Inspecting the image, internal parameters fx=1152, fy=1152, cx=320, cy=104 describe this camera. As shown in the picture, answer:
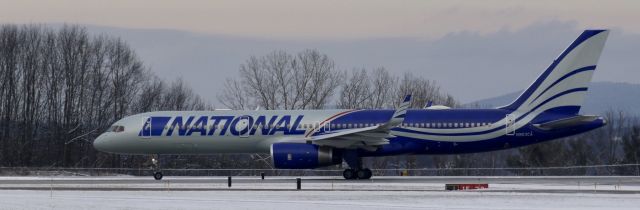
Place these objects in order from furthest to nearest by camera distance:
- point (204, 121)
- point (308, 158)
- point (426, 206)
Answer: point (204, 121) → point (308, 158) → point (426, 206)

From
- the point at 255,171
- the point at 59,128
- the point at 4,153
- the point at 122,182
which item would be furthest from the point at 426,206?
the point at 59,128

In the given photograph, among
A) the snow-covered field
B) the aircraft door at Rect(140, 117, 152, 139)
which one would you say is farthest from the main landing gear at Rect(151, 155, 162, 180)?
the snow-covered field

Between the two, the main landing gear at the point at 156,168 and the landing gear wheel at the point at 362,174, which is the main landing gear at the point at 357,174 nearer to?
the landing gear wheel at the point at 362,174

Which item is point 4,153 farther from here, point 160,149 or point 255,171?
point 160,149

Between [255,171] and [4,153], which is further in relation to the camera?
[4,153]

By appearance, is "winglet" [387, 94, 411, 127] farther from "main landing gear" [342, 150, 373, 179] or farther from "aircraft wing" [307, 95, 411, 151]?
"main landing gear" [342, 150, 373, 179]

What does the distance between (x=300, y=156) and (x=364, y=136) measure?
254 centimetres

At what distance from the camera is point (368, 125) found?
45.0 m

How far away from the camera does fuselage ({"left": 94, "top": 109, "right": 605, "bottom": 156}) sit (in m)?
44.7

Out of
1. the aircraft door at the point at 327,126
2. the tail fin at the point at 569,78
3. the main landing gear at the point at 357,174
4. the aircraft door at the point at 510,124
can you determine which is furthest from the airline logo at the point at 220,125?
the tail fin at the point at 569,78

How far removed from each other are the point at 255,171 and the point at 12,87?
25.4 metres

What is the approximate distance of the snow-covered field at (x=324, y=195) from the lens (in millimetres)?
28922

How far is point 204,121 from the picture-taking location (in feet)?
154

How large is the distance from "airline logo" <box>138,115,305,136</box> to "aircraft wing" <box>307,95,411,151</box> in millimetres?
1442
